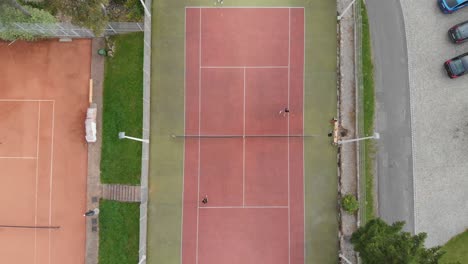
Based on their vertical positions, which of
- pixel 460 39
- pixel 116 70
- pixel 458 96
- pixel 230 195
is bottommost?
pixel 230 195

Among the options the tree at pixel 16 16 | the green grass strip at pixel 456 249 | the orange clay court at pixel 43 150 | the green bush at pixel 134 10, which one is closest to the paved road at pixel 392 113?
the green grass strip at pixel 456 249

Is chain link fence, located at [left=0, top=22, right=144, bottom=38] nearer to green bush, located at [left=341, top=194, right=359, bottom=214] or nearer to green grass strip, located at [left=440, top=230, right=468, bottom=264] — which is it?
green bush, located at [left=341, top=194, right=359, bottom=214]

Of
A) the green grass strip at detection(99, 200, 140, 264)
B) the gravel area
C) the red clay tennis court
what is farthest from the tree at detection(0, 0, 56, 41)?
the gravel area

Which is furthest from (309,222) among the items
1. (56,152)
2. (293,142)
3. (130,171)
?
(56,152)

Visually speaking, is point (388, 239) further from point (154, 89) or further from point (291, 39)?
point (154, 89)

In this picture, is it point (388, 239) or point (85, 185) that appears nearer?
point (388, 239)

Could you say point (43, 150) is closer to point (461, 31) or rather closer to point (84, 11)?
point (84, 11)
